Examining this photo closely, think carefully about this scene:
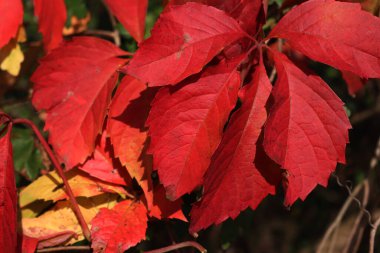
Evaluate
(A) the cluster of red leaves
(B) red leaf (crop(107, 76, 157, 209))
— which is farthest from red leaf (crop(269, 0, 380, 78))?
(B) red leaf (crop(107, 76, 157, 209))

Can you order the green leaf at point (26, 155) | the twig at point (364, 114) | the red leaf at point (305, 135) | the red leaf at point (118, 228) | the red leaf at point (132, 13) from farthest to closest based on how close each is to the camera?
1. the twig at point (364, 114)
2. the green leaf at point (26, 155)
3. the red leaf at point (132, 13)
4. the red leaf at point (118, 228)
5. the red leaf at point (305, 135)

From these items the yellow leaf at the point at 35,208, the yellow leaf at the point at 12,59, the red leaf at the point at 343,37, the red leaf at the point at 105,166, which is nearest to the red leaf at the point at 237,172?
the red leaf at the point at 343,37

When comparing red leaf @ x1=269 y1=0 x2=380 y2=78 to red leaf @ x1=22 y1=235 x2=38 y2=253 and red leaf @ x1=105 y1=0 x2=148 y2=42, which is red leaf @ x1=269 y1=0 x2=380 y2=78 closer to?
red leaf @ x1=105 y1=0 x2=148 y2=42

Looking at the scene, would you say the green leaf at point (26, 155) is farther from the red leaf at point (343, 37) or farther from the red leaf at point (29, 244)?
the red leaf at point (343, 37)

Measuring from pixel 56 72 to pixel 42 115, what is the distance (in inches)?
16.6

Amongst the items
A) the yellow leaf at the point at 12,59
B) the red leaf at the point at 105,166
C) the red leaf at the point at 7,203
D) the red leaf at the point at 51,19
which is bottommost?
the red leaf at the point at 105,166

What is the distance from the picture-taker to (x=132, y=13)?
967 mm

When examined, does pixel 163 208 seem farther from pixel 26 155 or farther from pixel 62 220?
pixel 26 155

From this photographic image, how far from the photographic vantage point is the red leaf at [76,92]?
2.87 feet

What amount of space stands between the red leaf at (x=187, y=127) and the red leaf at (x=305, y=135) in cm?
8

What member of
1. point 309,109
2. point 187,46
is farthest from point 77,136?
point 309,109

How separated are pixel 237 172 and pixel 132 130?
207 millimetres

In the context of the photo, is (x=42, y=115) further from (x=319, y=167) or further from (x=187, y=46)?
(x=319, y=167)

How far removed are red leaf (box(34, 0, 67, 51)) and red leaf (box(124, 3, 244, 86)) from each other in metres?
0.34
